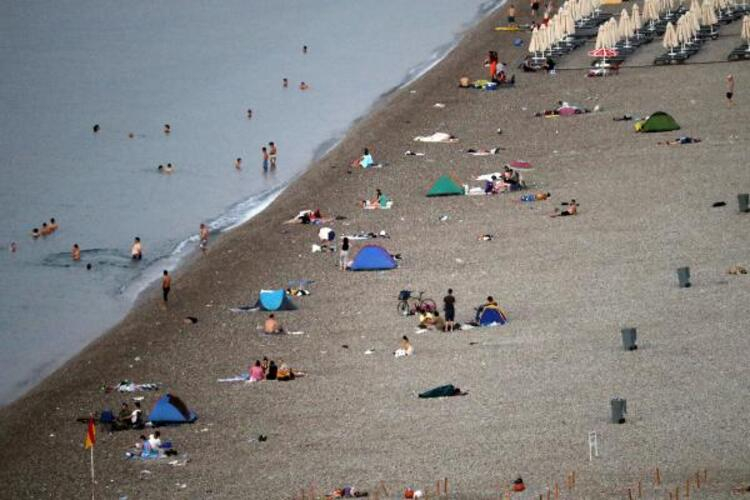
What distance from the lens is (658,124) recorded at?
4988 cm

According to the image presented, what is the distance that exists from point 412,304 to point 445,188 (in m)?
9.94

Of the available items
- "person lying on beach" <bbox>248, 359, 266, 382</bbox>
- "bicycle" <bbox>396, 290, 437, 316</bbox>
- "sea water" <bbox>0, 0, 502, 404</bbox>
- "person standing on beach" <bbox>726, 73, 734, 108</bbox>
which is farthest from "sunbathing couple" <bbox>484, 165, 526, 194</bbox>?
"person lying on beach" <bbox>248, 359, 266, 382</bbox>

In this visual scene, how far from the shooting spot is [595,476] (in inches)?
981

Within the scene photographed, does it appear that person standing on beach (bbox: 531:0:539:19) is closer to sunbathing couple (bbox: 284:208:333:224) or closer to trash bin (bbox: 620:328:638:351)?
sunbathing couple (bbox: 284:208:333:224)

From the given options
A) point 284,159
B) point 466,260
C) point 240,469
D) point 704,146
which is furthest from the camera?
point 284,159

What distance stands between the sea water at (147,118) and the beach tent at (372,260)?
226 inches

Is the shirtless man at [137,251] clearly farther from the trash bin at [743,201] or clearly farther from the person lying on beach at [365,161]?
the trash bin at [743,201]

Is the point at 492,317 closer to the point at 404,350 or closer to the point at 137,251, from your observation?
the point at 404,350

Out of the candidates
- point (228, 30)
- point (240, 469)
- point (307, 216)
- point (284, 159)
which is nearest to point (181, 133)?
point (284, 159)

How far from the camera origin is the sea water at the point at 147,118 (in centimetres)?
4394

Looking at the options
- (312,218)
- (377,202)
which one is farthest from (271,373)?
(377,202)

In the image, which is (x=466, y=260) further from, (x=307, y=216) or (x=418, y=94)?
(x=418, y=94)

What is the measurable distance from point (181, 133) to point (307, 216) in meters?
22.0

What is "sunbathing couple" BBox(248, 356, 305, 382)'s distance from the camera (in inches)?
1238
